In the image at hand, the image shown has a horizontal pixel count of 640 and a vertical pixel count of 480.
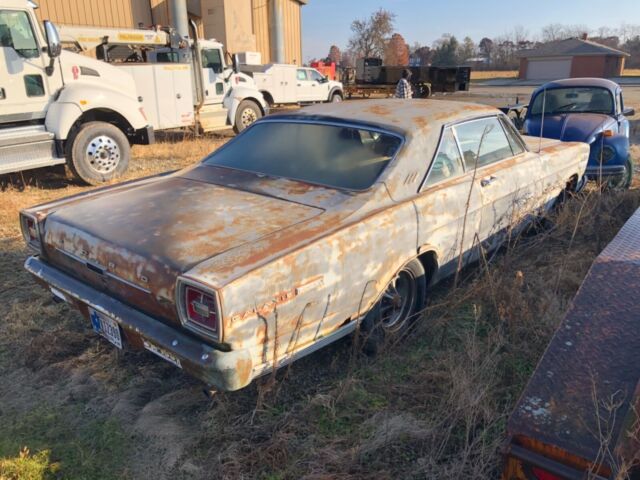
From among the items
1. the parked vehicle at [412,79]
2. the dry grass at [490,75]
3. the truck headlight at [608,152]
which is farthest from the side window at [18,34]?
the dry grass at [490,75]

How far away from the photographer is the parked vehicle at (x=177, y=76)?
10.3m

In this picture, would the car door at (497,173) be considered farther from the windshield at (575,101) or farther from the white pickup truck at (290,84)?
the white pickup truck at (290,84)

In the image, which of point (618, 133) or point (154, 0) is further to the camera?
point (154, 0)

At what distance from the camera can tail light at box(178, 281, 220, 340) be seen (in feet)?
7.38

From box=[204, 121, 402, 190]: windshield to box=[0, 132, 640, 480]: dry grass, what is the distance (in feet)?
3.62

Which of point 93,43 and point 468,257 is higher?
point 93,43

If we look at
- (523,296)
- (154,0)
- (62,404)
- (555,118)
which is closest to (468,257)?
(523,296)

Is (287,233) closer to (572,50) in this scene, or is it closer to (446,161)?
(446,161)

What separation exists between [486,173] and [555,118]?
4215 mm

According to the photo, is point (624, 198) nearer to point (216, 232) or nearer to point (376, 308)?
point (376, 308)

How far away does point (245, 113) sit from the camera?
13.2 metres

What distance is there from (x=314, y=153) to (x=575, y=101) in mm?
5834

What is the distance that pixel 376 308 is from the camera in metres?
3.07

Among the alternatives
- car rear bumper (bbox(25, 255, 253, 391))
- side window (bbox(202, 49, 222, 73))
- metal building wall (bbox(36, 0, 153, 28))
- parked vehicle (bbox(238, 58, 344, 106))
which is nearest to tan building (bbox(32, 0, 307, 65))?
metal building wall (bbox(36, 0, 153, 28))
